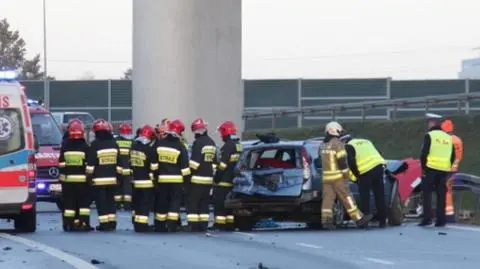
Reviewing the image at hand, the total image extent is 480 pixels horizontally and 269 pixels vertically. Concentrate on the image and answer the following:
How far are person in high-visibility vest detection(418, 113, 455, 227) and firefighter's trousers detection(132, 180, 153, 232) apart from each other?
180 inches

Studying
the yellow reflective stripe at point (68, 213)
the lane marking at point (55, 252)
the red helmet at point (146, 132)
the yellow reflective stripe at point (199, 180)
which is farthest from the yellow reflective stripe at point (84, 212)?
the yellow reflective stripe at point (199, 180)

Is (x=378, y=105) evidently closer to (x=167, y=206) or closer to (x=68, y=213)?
(x=167, y=206)

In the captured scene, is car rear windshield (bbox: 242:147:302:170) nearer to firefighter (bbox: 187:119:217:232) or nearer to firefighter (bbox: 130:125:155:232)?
firefighter (bbox: 187:119:217:232)

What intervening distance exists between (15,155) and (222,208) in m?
3.48

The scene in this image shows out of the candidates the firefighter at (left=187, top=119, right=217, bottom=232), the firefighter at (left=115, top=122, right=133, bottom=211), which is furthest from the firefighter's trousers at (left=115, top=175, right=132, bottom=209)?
the firefighter at (left=187, top=119, right=217, bottom=232)

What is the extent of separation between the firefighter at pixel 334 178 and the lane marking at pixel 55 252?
4779 millimetres

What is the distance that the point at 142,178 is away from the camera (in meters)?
21.1

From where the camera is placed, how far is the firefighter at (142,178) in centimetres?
2080

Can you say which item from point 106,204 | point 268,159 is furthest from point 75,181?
point 268,159

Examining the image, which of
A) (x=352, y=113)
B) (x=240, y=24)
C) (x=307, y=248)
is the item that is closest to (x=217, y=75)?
(x=240, y=24)

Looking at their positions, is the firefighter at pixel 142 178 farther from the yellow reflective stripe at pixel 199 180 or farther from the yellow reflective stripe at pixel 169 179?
the yellow reflective stripe at pixel 199 180

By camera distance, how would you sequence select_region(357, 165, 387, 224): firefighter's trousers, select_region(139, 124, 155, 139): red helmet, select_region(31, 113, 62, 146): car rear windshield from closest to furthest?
select_region(357, 165, 387, 224): firefighter's trousers → select_region(139, 124, 155, 139): red helmet → select_region(31, 113, 62, 146): car rear windshield

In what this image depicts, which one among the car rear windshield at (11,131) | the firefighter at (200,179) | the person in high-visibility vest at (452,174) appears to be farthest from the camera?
the person in high-visibility vest at (452,174)

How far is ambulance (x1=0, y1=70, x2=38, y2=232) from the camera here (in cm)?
1977
